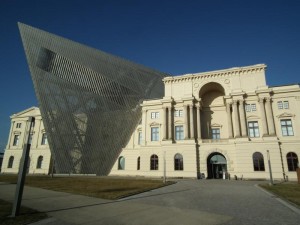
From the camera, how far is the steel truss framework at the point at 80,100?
41125 millimetres

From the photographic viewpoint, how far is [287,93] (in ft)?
135

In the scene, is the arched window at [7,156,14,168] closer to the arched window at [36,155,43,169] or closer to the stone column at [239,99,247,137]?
the arched window at [36,155,43,169]

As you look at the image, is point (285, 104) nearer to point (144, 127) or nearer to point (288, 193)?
point (144, 127)

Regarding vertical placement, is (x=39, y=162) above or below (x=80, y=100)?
below

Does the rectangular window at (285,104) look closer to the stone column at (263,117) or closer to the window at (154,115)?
the stone column at (263,117)

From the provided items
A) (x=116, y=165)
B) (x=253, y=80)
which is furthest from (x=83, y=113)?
(x=253, y=80)

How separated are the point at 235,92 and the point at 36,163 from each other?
57170 millimetres

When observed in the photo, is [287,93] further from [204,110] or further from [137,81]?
[137,81]

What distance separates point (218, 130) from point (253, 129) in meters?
7.91

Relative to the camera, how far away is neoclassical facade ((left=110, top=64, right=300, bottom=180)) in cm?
3847

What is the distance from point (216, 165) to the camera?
42.8 metres

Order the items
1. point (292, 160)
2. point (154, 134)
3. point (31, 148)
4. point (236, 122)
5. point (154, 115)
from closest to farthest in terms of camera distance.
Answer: point (292, 160) < point (236, 122) < point (154, 134) < point (154, 115) < point (31, 148)

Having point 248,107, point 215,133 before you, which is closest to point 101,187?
point 215,133

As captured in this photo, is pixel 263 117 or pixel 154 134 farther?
pixel 154 134
